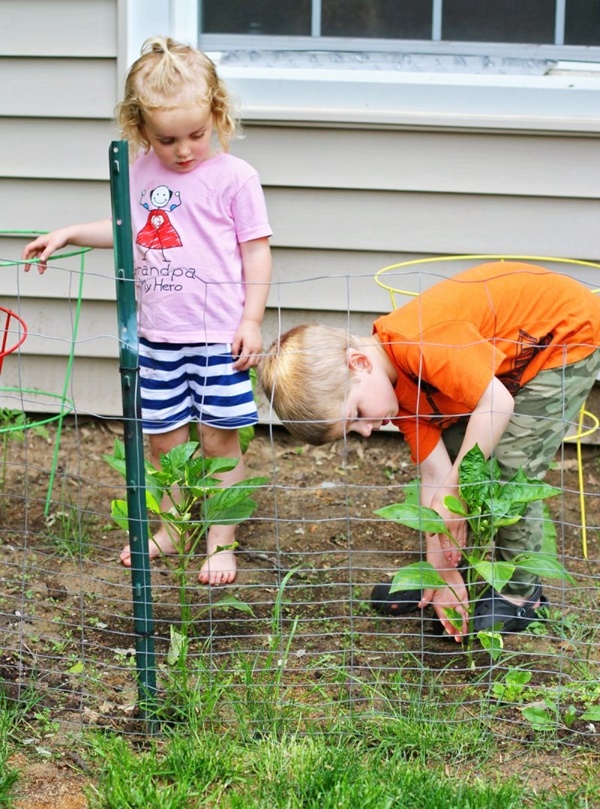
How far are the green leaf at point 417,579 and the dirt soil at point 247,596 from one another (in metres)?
0.12

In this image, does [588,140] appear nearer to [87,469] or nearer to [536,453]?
[536,453]

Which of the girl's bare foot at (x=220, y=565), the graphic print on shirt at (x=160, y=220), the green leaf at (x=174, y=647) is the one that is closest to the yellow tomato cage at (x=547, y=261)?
the graphic print on shirt at (x=160, y=220)

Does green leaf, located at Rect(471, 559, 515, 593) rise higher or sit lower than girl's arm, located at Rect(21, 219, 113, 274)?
Answer: lower

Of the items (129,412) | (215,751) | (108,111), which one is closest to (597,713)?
(215,751)

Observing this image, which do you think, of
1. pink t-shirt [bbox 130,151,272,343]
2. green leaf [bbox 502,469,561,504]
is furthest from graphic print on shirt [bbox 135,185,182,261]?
green leaf [bbox 502,469,561,504]

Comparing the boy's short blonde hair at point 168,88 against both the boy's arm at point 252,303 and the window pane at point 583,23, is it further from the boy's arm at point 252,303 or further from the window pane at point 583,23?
the window pane at point 583,23

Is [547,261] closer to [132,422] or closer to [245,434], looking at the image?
[245,434]

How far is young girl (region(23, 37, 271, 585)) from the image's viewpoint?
2.90 meters

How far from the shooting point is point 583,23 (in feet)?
12.1

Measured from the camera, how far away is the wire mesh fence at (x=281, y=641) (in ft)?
8.00

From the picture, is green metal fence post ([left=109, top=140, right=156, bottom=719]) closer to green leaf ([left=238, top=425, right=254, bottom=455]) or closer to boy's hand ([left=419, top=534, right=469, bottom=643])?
boy's hand ([left=419, top=534, right=469, bottom=643])

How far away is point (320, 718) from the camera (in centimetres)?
239

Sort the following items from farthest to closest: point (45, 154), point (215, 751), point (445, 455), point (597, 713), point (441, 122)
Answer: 1. point (45, 154)
2. point (441, 122)
3. point (445, 455)
4. point (597, 713)
5. point (215, 751)

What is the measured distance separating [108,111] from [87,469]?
4.56 feet
